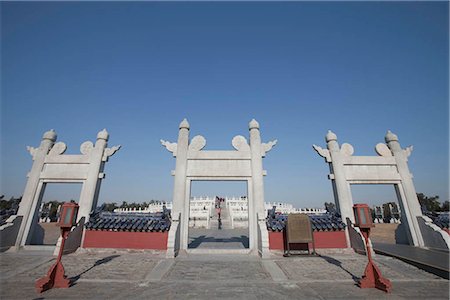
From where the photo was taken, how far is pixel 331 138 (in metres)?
11.4

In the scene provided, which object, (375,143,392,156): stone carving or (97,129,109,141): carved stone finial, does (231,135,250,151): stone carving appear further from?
(375,143,392,156): stone carving

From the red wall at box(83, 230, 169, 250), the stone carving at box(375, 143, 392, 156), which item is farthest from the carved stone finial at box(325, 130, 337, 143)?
the red wall at box(83, 230, 169, 250)

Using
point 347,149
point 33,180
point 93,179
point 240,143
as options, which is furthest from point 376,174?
point 33,180

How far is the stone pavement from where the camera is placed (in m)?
4.67

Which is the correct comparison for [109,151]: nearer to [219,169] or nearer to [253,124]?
[219,169]

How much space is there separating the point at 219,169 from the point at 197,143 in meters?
1.71

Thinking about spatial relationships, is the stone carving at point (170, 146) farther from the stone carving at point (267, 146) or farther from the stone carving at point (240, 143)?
the stone carving at point (267, 146)

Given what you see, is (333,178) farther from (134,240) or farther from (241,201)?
(241,201)

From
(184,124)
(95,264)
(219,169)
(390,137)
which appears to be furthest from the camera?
(390,137)

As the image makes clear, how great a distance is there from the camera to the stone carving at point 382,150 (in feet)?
37.9

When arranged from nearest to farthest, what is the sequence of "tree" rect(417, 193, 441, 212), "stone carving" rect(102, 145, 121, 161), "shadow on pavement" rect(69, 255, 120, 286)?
"shadow on pavement" rect(69, 255, 120, 286) < "stone carving" rect(102, 145, 121, 161) < "tree" rect(417, 193, 441, 212)

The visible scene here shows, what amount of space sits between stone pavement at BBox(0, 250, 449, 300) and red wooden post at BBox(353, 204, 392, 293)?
0.20 m

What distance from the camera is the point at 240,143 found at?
10.9 meters

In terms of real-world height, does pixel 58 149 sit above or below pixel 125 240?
above
